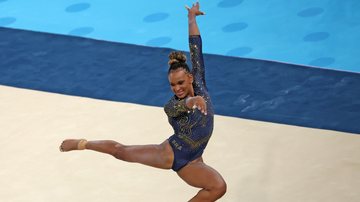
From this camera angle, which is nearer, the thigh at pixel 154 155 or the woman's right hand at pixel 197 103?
the woman's right hand at pixel 197 103

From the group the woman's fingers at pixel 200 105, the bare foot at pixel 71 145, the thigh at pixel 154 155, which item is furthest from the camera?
the bare foot at pixel 71 145

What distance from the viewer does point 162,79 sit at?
8.12 metres

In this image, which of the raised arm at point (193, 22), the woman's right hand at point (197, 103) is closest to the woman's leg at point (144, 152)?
the woman's right hand at point (197, 103)

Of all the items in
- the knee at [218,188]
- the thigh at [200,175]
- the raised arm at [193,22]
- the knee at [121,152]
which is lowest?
the knee at [218,188]

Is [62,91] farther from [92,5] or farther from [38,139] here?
[92,5]

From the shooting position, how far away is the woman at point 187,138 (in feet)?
18.0

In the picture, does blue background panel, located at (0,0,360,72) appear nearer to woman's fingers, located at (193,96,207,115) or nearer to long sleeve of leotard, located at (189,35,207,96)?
long sleeve of leotard, located at (189,35,207,96)

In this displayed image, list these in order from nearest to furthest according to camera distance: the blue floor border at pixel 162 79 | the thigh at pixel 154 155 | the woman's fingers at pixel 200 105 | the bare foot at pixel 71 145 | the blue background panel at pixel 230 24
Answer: the woman's fingers at pixel 200 105 → the thigh at pixel 154 155 → the bare foot at pixel 71 145 → the blue floor border at pixel 162 79 → the blue background panel at pixel 230 24

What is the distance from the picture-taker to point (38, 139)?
7305 mm

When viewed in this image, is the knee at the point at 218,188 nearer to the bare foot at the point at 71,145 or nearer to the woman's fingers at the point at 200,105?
the woman's fingers at the point at 200,105

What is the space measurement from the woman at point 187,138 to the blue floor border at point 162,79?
189 cm

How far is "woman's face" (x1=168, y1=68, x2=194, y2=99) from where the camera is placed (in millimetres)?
5461

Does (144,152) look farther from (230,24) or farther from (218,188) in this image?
(230,24)

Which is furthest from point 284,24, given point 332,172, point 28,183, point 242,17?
point 28,183
